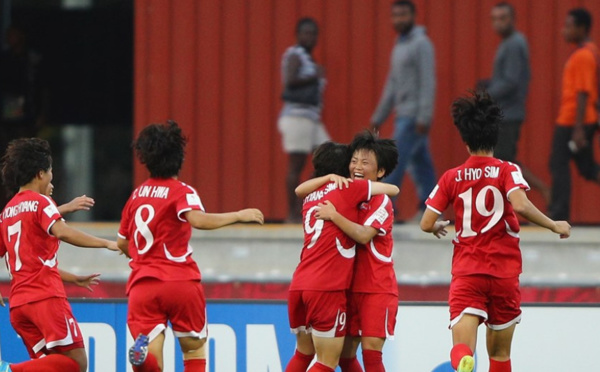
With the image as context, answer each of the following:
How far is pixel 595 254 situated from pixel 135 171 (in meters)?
4.31

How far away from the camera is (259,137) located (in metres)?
11.4

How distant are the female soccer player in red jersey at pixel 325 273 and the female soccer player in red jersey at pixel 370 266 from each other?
0.09 meters

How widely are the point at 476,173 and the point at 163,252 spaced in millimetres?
1729

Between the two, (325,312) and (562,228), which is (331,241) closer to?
(325,312)

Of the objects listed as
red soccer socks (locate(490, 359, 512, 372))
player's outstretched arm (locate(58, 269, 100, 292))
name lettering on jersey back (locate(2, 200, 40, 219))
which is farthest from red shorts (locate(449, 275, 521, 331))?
name lettering on jersey back (locate(2, 200, 40, 219))

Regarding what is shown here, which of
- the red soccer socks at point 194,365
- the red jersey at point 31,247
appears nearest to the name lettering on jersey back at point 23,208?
the red jersey at point 31,247

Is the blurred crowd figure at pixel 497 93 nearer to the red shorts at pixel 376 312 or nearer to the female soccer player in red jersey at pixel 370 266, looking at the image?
the female soccer player in red jersey at pixel 370 266

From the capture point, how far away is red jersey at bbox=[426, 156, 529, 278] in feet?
22.1

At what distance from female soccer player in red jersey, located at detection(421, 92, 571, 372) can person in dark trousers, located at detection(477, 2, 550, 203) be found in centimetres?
320

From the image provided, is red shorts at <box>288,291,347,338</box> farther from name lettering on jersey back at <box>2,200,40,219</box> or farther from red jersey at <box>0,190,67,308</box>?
name lettering on jersey back at <box>2,200,40,219</box>

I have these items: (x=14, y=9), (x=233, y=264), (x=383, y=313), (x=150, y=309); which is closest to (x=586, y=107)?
(x=233, y=264)

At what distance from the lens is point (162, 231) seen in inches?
264

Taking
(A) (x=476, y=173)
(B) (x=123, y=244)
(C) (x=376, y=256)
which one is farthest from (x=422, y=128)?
(B) (x=123, y=244)

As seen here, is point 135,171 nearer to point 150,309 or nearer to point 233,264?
point 233,264
